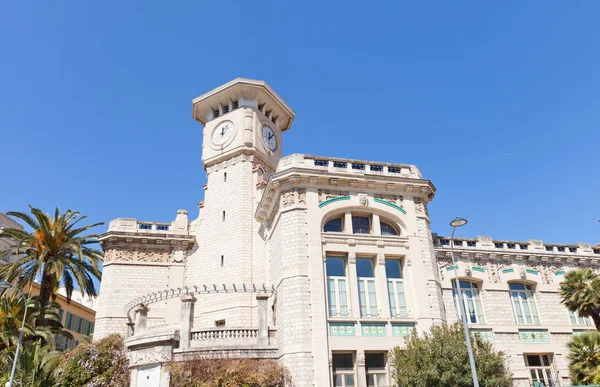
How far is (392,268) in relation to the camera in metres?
23.5

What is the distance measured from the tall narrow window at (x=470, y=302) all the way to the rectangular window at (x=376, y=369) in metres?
6.35

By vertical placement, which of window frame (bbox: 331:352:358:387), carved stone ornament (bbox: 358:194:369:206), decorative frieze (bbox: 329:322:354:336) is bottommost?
window frame (bbox: 331:352:358:387)

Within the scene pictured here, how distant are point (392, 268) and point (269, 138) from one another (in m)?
15.9

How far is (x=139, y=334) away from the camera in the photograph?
73.0 feet

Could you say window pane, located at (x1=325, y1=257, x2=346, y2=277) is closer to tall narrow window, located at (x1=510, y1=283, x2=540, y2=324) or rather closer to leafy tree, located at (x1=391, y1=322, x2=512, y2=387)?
leafy tree, located at (x1=391, y1=322, x2=512, y2=387)

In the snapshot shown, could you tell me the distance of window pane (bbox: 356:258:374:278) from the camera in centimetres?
2297

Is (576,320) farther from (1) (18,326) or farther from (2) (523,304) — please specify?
(1) (18,326)

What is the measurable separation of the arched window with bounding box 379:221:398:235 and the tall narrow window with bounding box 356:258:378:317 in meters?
1.84

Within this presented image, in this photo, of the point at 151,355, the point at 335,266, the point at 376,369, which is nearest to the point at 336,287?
the point at 335,266

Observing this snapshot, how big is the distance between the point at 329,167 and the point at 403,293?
7.21m

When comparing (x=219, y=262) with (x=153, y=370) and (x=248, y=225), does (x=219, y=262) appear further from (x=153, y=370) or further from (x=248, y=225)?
(x=153, y=370)

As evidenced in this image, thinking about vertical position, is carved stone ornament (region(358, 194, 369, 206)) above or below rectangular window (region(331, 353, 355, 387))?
above

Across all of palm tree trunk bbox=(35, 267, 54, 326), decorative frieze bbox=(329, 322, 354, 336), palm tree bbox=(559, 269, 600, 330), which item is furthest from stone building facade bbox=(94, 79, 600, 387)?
palm tree trunk bbox=(35, 267, 54, 326)

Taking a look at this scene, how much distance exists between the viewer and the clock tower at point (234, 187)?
2856 cm
